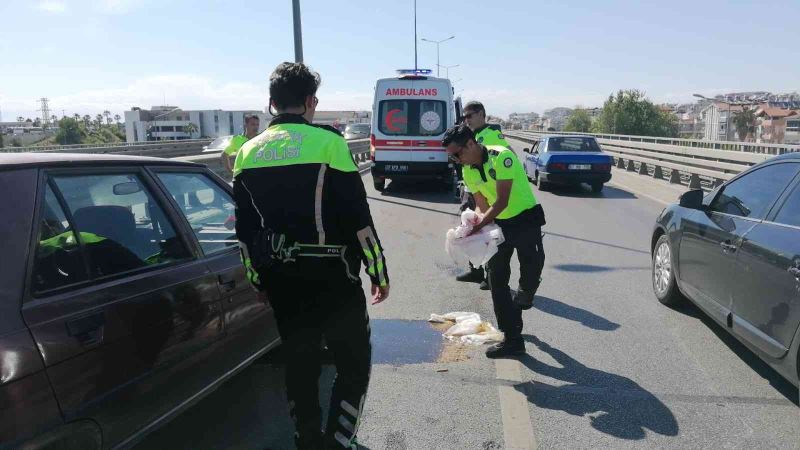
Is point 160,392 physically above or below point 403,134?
below

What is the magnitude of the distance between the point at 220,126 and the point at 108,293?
130 metres

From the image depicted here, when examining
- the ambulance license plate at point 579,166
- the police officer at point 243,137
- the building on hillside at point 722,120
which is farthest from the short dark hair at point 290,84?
the building on hillside at point 722,120

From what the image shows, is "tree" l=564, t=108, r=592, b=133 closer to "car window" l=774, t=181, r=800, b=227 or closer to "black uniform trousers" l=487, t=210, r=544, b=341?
"black uniform trousers" l=487, t=210, r=544, b=341

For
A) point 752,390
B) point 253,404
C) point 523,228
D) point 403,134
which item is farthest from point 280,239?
point 403,134

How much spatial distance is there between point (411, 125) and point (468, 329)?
35.9ft

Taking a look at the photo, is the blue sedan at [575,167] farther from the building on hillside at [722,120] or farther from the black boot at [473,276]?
the building on hillside at [722,120]

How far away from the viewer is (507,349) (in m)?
4.50

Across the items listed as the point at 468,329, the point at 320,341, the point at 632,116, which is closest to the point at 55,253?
the point at 320,341

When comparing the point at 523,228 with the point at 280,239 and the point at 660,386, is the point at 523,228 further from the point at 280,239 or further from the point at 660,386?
the point at 280,239

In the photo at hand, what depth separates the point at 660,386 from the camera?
4020 mm

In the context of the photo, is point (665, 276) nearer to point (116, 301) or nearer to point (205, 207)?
point (205, 207)

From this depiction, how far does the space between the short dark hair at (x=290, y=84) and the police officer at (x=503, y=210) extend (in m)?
1.88

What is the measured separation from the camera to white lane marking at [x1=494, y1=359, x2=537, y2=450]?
3287 mm

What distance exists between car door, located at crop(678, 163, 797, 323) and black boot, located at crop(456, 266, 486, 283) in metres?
2.04
